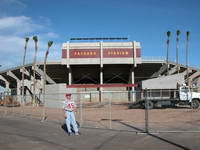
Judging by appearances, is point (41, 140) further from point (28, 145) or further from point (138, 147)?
point (138, 147)

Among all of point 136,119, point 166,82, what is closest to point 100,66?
point 166,82

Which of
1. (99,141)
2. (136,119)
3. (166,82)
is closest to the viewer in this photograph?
(99,141)

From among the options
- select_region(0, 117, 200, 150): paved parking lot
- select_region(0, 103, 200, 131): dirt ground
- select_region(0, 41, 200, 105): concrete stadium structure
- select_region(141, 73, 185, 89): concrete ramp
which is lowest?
select_region(0, 103, 200, 131): dirt ground

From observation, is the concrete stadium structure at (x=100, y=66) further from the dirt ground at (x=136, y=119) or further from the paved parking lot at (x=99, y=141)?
the paved parking lot at (x=99, y=141)

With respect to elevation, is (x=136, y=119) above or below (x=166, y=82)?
below

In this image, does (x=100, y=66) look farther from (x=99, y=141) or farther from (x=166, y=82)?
(x=99, y=141)

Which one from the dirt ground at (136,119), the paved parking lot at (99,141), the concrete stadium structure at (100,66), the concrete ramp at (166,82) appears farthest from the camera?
the concrete stadium structure at (100,66)

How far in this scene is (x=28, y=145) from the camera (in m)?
9.55

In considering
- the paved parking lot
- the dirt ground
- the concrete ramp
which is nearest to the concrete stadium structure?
the concrete ramp

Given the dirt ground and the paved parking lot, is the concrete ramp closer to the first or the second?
the dirt ground

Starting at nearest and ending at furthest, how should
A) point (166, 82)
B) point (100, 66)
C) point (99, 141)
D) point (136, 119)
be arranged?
point (99, 141), point (136, 119), point (166, 82), point (100, 66)

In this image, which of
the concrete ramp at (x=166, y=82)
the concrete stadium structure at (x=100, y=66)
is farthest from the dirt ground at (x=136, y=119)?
the concrete stadium structure at (x=100, y=66)

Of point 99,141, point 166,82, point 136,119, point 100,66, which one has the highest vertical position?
point 100,66

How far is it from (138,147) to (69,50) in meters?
52.1
